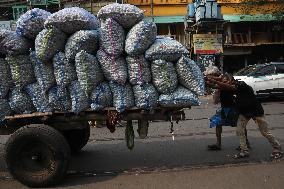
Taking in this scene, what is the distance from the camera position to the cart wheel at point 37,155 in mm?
5969

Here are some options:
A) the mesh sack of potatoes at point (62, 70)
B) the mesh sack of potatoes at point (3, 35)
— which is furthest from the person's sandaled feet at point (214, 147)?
the mesh sack of potatoes at point (3, 35)

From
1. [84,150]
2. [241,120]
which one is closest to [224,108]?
[241,120]

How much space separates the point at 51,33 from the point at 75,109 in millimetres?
1102

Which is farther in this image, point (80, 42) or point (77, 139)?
point (77, 139)

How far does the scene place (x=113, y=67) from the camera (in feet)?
20.0

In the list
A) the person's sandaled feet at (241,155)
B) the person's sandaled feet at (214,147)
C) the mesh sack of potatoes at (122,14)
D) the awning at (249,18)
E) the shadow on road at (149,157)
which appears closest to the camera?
the mesh sack of potatoes at (122,14)

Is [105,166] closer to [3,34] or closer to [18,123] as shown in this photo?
[18,123]

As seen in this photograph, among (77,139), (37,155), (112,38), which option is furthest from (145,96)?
(77,139)

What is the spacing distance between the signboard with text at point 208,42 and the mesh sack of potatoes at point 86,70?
2002 cm

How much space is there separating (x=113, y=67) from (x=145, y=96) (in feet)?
1.98

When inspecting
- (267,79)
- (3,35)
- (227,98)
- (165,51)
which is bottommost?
(267,79)

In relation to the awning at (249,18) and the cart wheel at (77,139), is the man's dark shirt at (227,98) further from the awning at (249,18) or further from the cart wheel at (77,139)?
the awning at (249,18)

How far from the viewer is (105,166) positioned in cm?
720

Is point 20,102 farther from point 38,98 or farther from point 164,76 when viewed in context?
point 164,76
